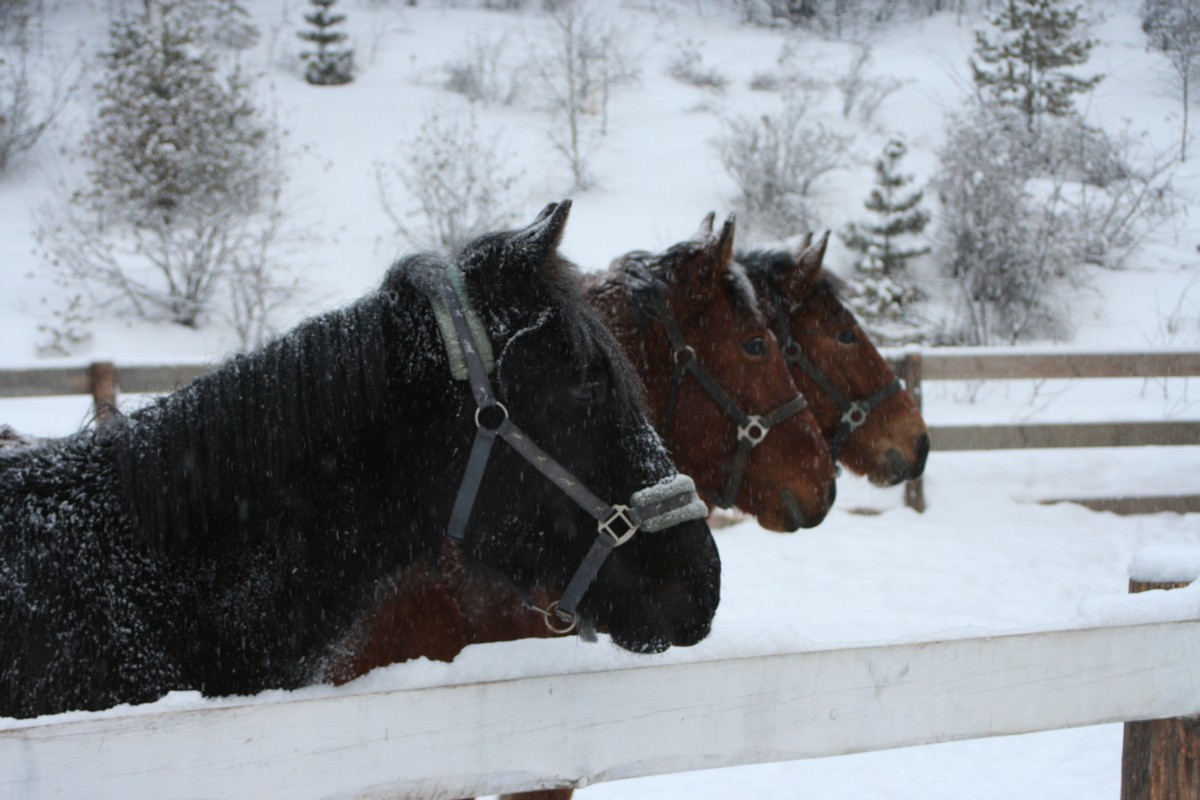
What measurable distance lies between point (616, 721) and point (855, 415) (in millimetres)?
3264

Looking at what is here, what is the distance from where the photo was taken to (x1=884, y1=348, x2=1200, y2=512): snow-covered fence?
7.47 meters

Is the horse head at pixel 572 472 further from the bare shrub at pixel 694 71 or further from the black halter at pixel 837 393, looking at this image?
the bare shrub at pixel 694 71

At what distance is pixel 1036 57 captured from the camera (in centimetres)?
A: 1902

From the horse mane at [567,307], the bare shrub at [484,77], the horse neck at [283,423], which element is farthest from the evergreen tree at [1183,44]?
the horse neck at [283,423]

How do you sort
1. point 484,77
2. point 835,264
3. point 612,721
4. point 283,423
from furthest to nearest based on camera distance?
point 484,77
point 835,264
point 283,423
point 612,721

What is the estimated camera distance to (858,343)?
4441mm

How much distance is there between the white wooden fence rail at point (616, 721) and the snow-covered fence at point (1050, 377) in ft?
19.6


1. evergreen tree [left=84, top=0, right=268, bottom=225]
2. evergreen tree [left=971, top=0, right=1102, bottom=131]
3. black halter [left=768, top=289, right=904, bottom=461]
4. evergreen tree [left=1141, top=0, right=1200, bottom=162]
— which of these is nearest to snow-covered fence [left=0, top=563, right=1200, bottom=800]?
black halter [left=768, top=289, right=904, bottom=461]

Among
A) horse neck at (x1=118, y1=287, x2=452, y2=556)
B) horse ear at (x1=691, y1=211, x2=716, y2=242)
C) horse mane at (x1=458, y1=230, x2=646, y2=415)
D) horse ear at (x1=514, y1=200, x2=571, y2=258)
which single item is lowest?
horse ear at (x1=691, y1=211, x2=716, y2=242)

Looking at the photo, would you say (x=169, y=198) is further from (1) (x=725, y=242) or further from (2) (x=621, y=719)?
(2) (x=621, y=719)

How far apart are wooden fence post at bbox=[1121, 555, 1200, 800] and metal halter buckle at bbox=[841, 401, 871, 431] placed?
2546 mm

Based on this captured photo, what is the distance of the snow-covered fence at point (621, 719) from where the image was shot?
1318 mm

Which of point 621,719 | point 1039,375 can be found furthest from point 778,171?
point 621,719

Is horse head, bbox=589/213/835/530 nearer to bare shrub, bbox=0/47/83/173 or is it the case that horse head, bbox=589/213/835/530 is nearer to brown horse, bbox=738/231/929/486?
brown horse, bbox=738/231/929/486
